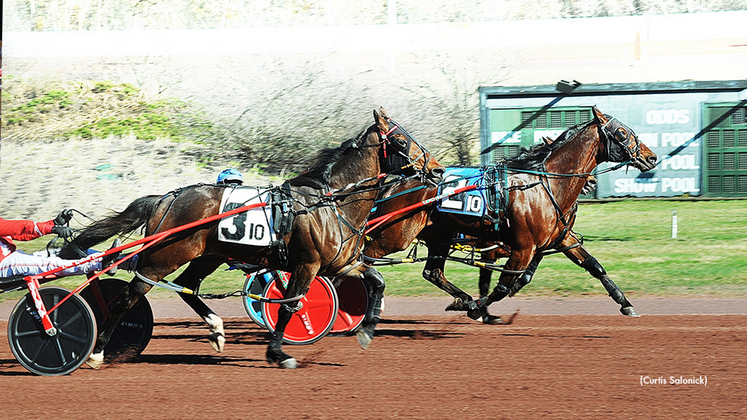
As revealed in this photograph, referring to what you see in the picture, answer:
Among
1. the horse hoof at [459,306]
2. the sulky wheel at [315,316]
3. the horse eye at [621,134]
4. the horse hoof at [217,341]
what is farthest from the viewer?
the horse hoof at [459,306]

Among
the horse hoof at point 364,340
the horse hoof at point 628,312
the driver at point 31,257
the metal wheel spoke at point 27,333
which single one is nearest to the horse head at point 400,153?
the horse hoof at point 364,340

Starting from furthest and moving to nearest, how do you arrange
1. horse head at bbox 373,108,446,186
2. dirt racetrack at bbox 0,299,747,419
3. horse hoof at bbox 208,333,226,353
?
horse hoof at bbox 208,333,226,353, horse head at bbox 373,108,446,186, dirt racetrack at bbox 0,299,747,419

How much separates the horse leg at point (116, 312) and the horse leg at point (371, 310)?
189cm

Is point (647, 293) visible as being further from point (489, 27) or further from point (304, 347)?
point (489, 27)

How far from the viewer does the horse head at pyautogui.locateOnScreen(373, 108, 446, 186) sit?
274 inches

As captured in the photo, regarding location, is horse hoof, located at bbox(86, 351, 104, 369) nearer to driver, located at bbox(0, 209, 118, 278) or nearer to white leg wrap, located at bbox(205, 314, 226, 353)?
driver, located at bbox(0, 209, 118, 278)

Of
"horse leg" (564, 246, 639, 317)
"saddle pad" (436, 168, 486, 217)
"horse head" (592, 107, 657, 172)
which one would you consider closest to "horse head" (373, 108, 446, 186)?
"saddle pad" (436, 168, 486, 217)

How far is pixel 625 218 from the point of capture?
15133 millimetres

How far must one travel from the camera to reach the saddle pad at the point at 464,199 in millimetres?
8398

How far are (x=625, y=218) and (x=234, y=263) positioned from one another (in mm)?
9500

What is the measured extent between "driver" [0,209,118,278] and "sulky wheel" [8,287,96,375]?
204mm

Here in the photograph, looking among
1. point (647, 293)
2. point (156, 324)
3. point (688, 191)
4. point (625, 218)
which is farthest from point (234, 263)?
point (688, 191)

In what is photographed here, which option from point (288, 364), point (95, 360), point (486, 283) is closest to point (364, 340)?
point (288, 364)

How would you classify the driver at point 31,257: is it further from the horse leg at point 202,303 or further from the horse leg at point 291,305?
the horse leg at point 291,305
